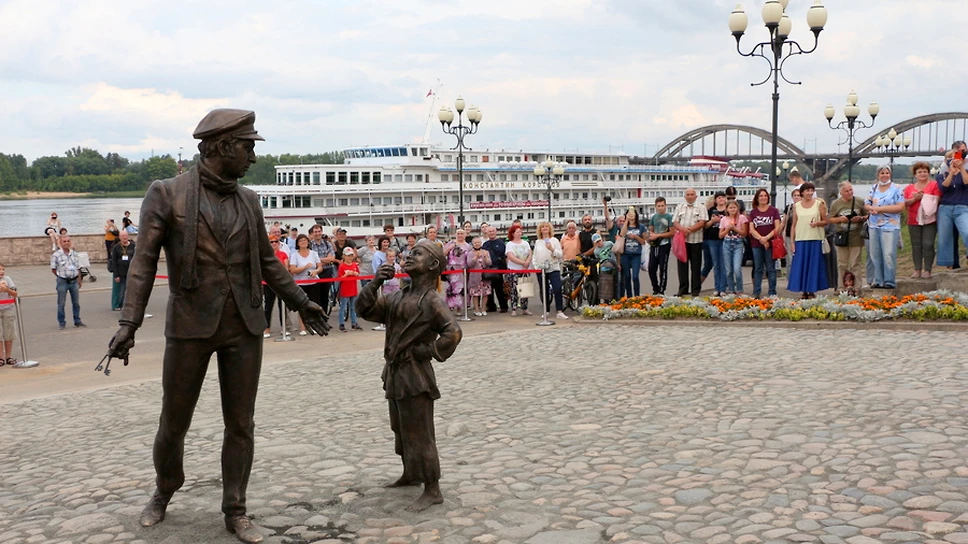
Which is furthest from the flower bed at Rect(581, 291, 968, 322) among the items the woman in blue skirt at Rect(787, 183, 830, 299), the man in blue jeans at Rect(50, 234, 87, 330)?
the man in blue jeans at Rect(50, 234, 87, 330)

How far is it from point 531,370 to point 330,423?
293 cm

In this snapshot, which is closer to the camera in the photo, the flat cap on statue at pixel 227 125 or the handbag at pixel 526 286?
the flat cap on statue at pixel 227 125

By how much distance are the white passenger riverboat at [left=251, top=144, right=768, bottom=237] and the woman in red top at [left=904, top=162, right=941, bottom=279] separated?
→ 23.1 meters

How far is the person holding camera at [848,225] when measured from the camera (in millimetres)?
13977

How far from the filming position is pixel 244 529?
16.0ft

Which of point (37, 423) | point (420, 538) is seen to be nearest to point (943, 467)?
point (420, 538)

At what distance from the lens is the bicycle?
15.7m

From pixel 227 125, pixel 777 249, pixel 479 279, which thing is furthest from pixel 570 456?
pixel 777 249

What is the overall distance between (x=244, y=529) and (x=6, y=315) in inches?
330

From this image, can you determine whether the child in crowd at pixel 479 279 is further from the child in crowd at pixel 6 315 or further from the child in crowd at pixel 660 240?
the child in crowd at pixel 6 315

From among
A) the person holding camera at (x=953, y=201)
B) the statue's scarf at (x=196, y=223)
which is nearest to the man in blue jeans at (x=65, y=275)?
the statue's scarf at (x=196, y=223)

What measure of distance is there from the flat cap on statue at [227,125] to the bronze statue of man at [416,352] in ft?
3.72

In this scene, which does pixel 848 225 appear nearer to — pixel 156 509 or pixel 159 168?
pixel 156 509

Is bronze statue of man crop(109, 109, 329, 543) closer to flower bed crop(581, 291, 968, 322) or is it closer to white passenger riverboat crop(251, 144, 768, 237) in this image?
flower bed crop(581, 291, 968, 322)
